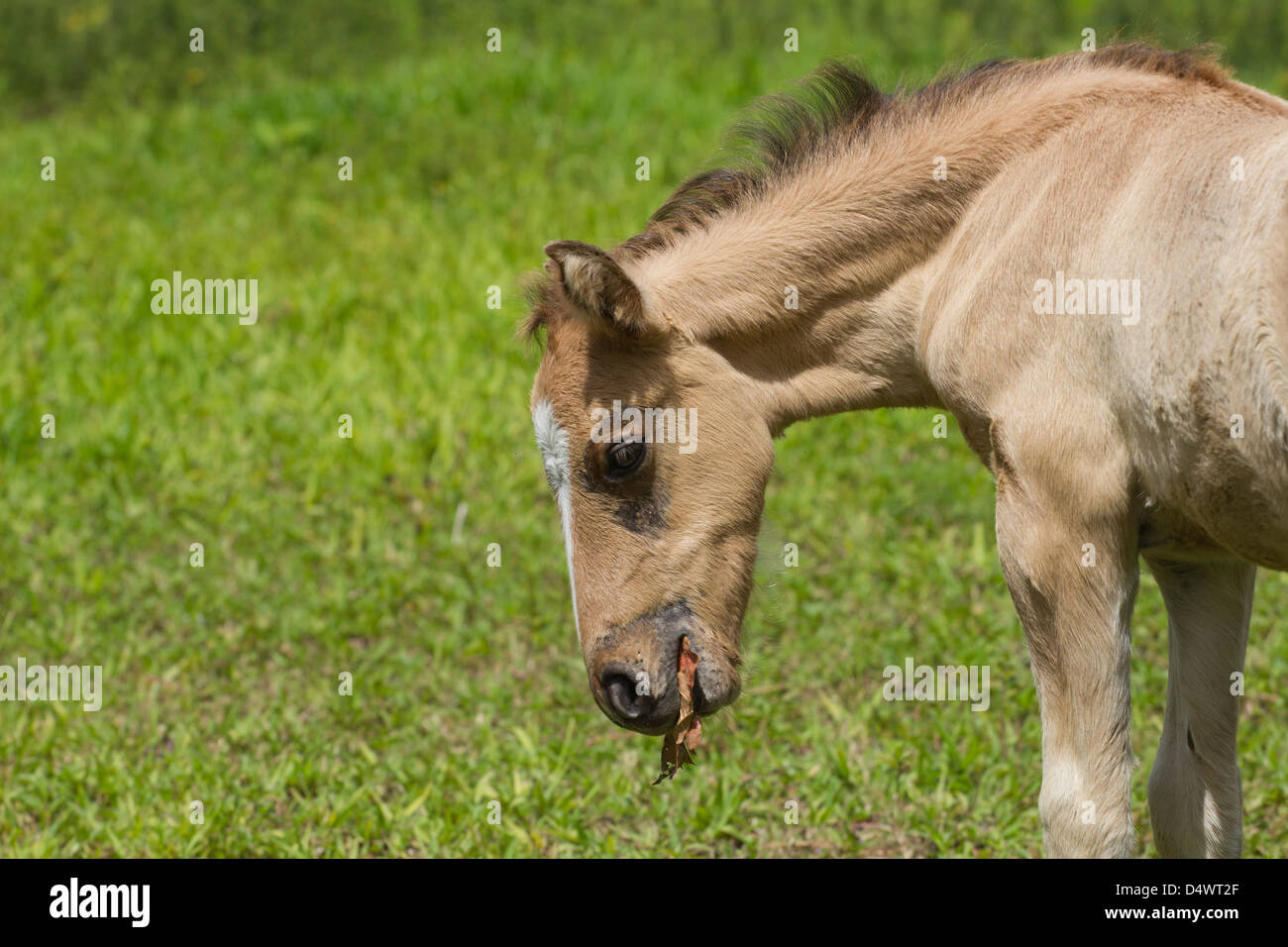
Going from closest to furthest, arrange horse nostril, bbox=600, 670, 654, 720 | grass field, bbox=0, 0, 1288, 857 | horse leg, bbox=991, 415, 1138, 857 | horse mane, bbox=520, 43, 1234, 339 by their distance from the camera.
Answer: horse leg, bbox=991, 415, 1138, 857 < horse nostril, bbox=600, 670, 654, 720 < horse mane, bbox=520, 43, 1234, 339 < grass field, bbox=0, 0, 1288, 857

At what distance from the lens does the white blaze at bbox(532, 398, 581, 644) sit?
12.5 feet

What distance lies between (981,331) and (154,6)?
10.9m

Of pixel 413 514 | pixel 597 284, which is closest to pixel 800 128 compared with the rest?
pixel 597 284

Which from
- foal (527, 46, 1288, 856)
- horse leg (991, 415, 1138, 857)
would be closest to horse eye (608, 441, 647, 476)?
foal (527, 46, 1288, 856)

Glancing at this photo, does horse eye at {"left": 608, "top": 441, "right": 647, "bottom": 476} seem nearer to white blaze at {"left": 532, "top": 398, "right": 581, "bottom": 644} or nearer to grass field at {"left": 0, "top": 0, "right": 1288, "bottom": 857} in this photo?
white blaze at {"left": 532, "top": 398, "right": 581, "bottom": 644}

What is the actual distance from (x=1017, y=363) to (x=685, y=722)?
1.29 metres

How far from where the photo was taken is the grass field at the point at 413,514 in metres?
5.12

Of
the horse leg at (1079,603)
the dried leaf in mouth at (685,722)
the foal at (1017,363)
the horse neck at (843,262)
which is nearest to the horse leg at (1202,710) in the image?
the foal at (1017,363)

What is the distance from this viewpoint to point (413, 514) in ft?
23.0

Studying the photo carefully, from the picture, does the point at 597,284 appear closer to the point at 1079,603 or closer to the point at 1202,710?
the point at 1079,603

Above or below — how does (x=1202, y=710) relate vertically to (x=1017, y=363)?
below

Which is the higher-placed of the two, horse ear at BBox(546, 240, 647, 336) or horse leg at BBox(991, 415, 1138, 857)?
horse ear at BBox(546, 240, 647, 336)

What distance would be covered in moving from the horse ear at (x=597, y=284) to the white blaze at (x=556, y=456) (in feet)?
0.99

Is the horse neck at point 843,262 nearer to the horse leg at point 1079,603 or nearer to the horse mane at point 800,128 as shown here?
the horse mane at point 800,128
